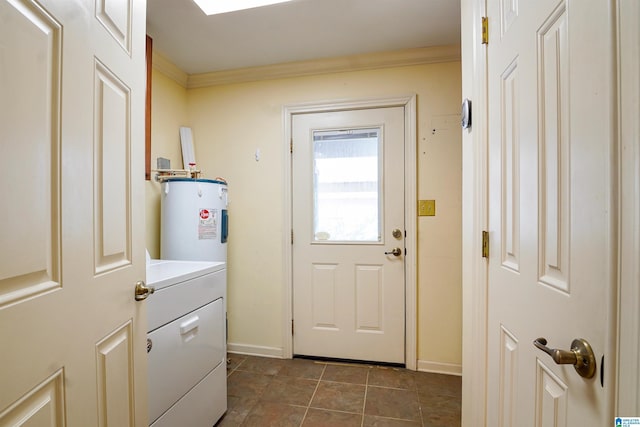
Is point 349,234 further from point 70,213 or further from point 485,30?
point 70,213

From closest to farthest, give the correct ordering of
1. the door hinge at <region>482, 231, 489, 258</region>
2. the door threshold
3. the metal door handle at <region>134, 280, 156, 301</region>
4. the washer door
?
the metal door handle at <region>134, 280, 156, 301</region>
the door hinge at <region>482, 231, 489, 258</region>
the washer door
the door threshold

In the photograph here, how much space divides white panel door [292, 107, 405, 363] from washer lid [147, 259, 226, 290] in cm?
94

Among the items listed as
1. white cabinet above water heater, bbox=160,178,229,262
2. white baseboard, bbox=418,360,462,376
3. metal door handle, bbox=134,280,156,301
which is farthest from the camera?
white baseboard, bbox=418,360,462,376

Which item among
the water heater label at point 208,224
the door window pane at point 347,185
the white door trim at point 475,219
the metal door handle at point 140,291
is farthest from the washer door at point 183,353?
the white door trim at point 475,219

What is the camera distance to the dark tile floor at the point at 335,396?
1.61 meters

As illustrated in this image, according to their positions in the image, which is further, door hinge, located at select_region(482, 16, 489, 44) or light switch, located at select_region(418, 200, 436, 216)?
light switch, located at select_region(418, 200, 436, 216)

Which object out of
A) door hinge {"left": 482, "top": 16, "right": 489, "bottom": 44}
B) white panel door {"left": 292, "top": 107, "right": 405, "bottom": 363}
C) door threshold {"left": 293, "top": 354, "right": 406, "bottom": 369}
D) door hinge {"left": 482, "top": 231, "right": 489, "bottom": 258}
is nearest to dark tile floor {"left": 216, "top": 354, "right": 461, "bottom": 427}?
door threshold {"left": 293, "top": 354, "right": 406, "bottom": 369}

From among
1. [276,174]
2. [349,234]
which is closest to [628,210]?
[349,234]

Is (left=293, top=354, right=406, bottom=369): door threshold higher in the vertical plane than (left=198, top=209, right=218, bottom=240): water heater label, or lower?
lower

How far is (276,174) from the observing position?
7.74 feet

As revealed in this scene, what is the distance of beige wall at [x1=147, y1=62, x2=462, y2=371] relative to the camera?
2102 mm

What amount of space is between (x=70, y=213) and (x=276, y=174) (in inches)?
70.8

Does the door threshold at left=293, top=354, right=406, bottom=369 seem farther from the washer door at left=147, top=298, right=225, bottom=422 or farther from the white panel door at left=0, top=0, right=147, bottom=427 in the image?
the white panel door at left=0, top=0, right=147, bottom=427

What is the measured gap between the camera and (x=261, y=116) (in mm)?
2396
